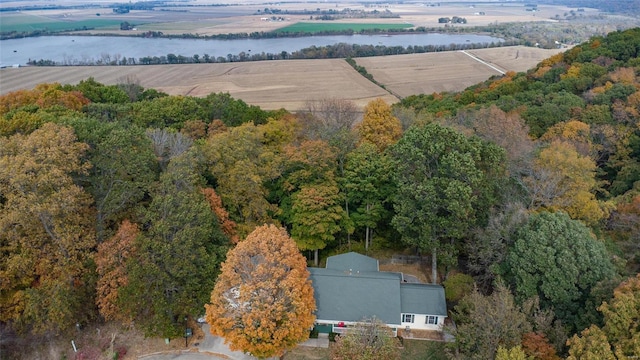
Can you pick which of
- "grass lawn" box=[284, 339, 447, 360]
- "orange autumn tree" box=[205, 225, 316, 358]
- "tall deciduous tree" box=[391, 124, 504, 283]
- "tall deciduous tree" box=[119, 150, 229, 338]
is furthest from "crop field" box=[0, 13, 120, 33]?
"grass lawn" box=[284, 339, 447, 360]

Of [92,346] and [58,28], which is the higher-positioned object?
[58,28]

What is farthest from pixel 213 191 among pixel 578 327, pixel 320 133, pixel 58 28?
pixel 58 28

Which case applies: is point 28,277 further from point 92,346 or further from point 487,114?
point 487,114

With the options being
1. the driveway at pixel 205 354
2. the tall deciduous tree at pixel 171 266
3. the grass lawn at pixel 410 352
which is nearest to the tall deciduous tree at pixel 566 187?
the grass lawn at pixel 410 352

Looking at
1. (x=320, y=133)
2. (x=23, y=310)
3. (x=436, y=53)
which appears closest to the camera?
(x=23, y=310)

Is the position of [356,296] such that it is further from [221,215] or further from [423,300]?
[221,215]
